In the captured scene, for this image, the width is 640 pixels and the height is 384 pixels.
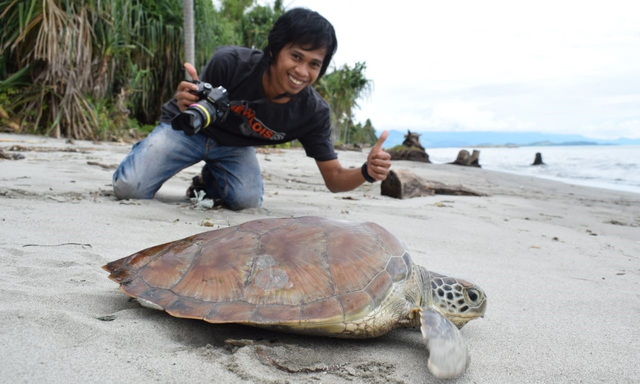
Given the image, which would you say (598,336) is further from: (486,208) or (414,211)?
(486,208)

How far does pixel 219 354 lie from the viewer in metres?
1.38

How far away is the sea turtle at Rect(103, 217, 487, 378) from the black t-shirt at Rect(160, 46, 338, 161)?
174 cm

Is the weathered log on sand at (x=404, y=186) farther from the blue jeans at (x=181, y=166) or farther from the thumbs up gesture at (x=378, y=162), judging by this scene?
the thumbs up gesture at (x=378, y=162)

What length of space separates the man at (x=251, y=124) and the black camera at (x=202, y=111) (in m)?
0.09

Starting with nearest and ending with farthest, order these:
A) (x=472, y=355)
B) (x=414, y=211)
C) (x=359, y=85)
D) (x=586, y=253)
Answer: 1. (x=472, y=355)
2. (x=586, y=253)
3. (x=414, y=211)
4. (x=359, y=85)

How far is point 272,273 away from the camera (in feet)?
5.24

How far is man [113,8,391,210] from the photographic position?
3.06 metres

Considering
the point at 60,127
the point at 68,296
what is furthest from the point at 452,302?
the point at 60,127

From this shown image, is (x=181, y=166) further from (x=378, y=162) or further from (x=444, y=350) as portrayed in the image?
(x=444, y=350)

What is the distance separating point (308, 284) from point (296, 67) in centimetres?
185

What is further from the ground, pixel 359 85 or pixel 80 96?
pixel 359 85

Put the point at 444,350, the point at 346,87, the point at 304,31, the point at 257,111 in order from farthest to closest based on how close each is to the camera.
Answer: the point at 346,87 → the point at 257,111 → the point at 304,31 → the point at 444,350

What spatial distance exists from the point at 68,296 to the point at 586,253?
10.3ft

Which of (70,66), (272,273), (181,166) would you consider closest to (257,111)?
(181,166)
